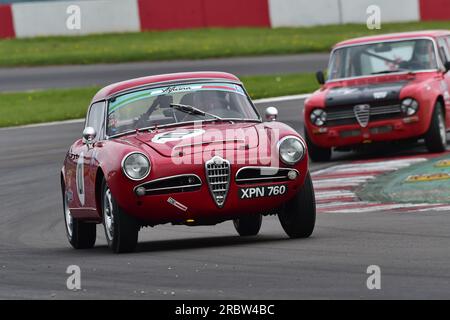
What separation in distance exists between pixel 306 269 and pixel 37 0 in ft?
95.2

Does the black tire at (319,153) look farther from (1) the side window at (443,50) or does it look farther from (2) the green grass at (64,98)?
(2) the green grass at (64,98)

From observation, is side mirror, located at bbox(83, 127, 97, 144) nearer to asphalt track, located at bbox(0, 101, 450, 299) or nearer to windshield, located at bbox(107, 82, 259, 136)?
windshield, located at bbox(107, 82, 259, 136)

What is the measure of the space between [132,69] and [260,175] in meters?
21.7

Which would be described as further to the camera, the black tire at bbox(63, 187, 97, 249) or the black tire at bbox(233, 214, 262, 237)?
the black tire at bbox(63, 187, 97, 249)

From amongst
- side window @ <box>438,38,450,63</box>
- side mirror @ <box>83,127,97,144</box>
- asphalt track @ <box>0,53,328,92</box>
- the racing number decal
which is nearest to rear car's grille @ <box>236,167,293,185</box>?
side mirror @ <box>83,127,97,144</box>

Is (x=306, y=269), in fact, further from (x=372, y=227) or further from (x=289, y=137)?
(x=372, y=227)

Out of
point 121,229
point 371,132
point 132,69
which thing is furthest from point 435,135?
point 132,69

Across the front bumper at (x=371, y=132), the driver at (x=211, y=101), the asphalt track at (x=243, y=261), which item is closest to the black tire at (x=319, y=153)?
the front bumper at (x=371, y=132)

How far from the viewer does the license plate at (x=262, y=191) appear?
993 centimetres

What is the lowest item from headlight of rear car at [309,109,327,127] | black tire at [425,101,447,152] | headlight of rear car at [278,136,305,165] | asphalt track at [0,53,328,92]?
asphalt track at [0,53,328,92]

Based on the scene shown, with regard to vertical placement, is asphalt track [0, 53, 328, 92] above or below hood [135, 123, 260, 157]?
below

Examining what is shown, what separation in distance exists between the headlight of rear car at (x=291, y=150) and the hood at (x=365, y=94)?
24.2 feet

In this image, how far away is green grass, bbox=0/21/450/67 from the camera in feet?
111

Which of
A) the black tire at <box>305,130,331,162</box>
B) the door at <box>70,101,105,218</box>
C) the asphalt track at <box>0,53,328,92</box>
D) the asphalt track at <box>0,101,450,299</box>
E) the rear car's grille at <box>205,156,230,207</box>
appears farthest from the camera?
the asphalt track at <box>0,53,328,92</box>
